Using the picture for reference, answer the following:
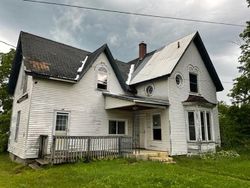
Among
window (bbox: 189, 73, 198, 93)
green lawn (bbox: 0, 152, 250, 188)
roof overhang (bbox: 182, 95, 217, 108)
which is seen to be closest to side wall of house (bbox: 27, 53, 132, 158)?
green lawn (bbox: 0, 152, 250, 188)

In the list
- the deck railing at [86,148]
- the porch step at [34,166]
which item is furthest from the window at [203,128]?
the porch step at [34,166]

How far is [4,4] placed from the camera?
9242 mm

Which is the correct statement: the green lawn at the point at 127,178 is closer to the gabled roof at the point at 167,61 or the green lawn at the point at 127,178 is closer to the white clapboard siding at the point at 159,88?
the white clapboard siding at the point at 159,88

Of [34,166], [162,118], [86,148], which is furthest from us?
[162,118]

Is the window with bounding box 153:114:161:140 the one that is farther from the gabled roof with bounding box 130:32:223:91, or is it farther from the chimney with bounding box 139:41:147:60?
the chimney with bounding box 139:41:147:60

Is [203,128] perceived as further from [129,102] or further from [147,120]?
[129,102]

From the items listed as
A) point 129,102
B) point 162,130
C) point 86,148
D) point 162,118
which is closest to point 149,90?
point 162,118

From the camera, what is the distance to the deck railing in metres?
10.7

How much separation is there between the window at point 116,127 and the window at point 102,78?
2.48 metres

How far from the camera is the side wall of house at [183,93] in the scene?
47.2 feet

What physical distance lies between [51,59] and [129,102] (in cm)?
569

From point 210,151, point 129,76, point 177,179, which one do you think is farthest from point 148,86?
point 177,179

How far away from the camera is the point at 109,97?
48.2 ft

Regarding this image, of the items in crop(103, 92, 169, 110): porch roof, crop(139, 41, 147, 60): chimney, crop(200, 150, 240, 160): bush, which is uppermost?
crop(139, 41, 147, 60): chimney
